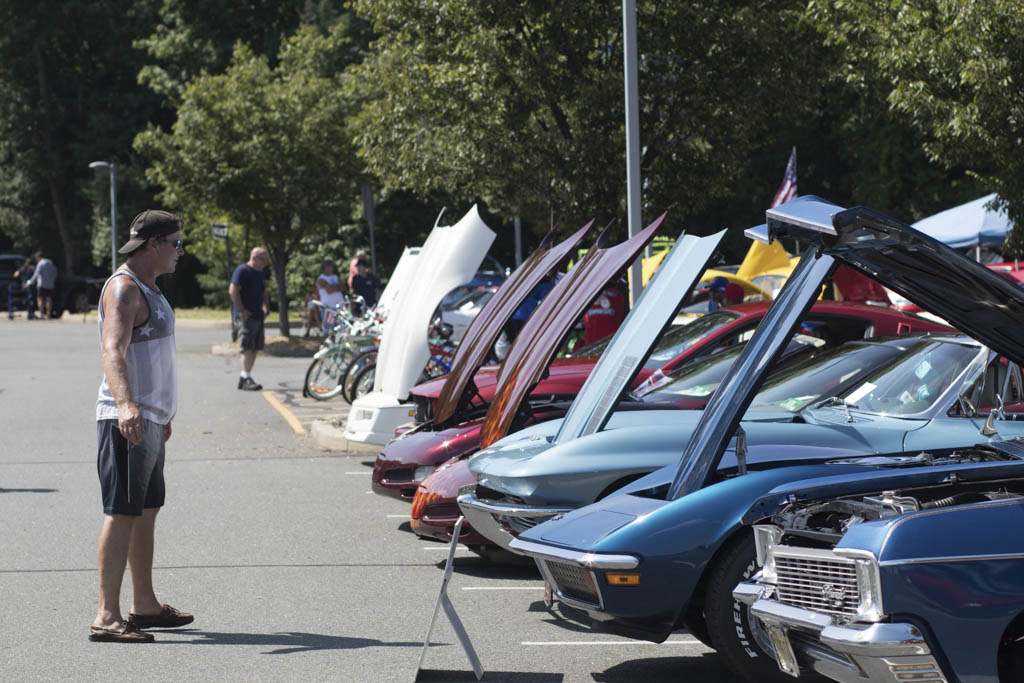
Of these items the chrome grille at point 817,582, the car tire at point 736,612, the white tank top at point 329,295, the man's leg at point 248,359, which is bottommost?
the man's leg at point 248,359

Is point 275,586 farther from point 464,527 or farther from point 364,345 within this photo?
point 364,345

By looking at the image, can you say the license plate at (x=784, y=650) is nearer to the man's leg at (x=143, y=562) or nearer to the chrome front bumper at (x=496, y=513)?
the chrome front bumper at (x=496, y=513)

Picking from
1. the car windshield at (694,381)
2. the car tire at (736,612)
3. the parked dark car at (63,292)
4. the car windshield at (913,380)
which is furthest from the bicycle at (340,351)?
the parked dark car at (63,292)

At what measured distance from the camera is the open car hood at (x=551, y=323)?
730cm

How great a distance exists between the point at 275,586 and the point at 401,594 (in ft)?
2.34

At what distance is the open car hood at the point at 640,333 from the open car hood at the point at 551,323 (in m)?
0.55

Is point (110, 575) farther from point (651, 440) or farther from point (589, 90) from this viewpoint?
point (589, 90)

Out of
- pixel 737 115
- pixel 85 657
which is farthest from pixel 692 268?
pixel 737 115

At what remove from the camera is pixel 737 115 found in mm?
18391

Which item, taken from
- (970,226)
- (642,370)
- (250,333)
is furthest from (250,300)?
(970,226)

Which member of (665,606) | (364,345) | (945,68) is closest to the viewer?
(665,606)

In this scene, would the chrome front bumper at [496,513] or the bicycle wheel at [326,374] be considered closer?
the chrome front bumper at [496,513]

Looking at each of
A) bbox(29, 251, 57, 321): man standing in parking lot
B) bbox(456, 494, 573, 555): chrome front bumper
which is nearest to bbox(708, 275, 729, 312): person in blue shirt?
bbox(456, 494, 573, 555): chrome front bumper

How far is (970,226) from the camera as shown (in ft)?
60.8
